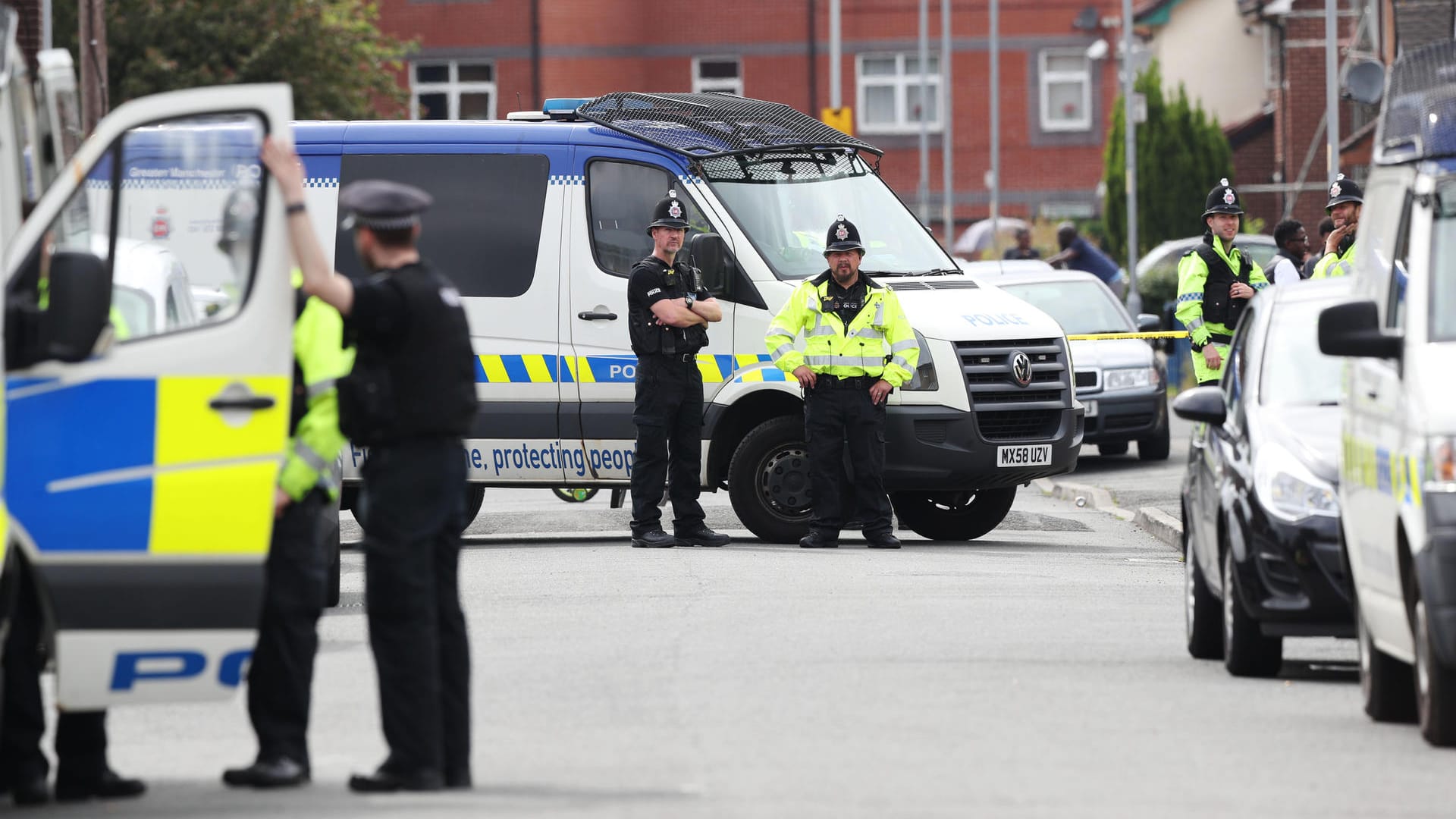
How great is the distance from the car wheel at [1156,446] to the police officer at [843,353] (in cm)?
786

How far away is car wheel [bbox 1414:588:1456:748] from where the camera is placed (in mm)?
7754

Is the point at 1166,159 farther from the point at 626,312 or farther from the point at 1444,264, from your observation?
the point at 1444,264

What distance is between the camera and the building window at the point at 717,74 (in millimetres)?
56406

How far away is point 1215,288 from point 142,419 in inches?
400

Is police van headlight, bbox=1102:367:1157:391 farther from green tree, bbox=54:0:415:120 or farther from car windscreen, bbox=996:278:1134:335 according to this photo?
green tree, bbox=54:0:415:120

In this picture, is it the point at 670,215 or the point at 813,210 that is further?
the point at 813,210

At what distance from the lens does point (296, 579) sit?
7.34 m

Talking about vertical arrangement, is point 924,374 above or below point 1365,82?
below

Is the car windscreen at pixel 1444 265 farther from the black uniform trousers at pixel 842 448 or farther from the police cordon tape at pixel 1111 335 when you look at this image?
the police cordon tape at pixel 1111 335

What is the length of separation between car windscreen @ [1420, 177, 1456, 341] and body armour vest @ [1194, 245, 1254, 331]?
769 cm

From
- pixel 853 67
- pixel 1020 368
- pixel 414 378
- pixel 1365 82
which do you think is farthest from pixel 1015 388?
pixel 853 67

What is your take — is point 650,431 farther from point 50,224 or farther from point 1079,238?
point 1079,238

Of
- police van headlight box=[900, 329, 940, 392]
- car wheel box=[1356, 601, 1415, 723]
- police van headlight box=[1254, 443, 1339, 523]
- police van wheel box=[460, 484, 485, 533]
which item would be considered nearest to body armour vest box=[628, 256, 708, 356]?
police van headlight box=[900, 329, 940, 392]

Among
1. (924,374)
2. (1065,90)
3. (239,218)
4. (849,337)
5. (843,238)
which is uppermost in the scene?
(1065,90)
